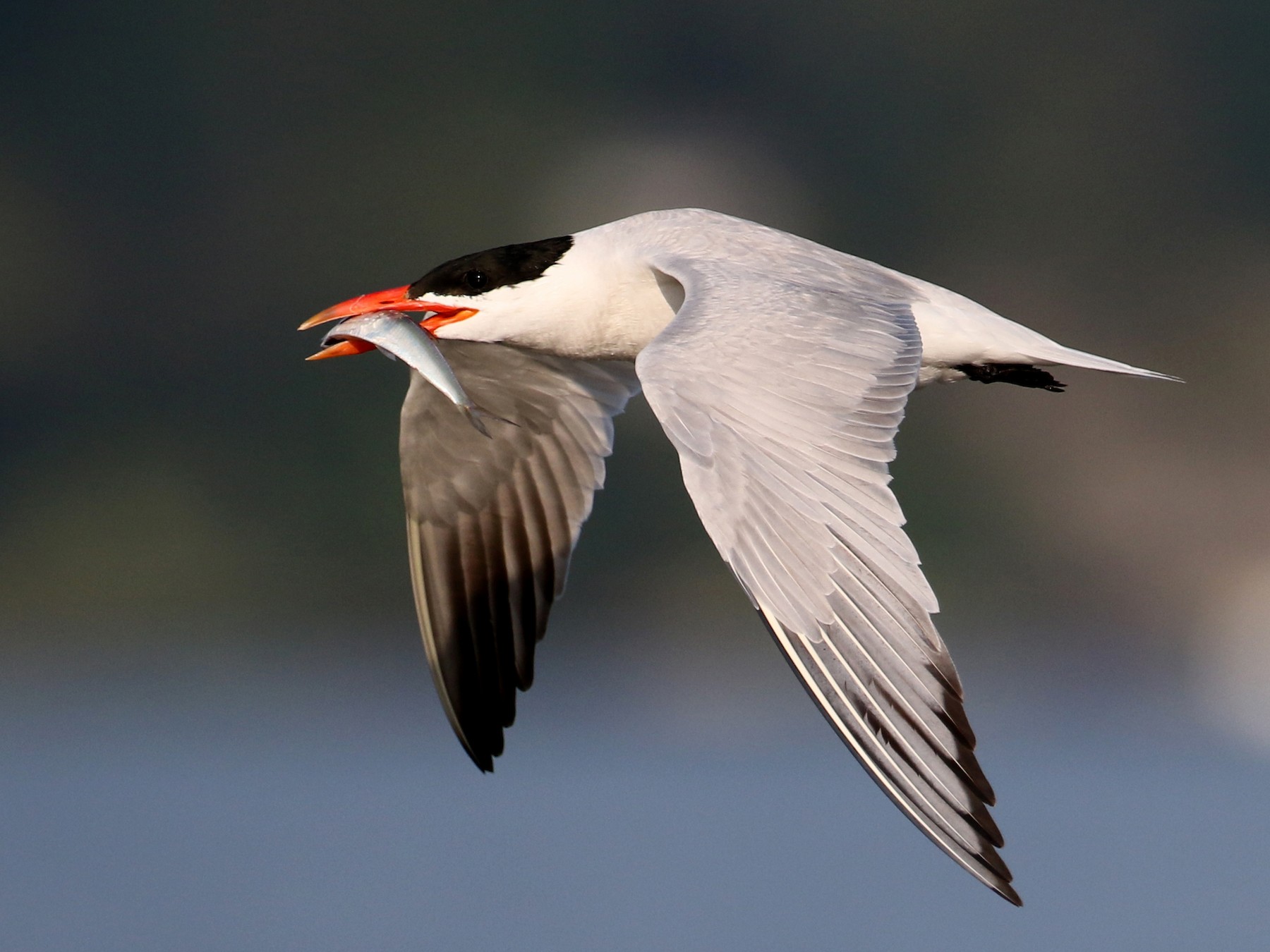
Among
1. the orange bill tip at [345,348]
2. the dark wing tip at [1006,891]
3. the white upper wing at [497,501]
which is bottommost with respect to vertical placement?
the white upper wing at [497,501]

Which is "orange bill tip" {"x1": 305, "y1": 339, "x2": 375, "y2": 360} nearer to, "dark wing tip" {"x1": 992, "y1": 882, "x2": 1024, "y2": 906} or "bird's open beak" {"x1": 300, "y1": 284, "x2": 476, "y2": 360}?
"bird's open beak" {"x1": 300, "y1": 284, "x2": 476, "y2": 360}

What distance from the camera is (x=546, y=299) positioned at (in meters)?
3.93

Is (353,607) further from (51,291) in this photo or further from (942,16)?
(942,16)

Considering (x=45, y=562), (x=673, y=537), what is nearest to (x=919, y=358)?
(x=673, y=537)

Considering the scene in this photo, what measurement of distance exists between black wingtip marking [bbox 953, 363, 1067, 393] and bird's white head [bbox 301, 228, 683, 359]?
2.10 ft

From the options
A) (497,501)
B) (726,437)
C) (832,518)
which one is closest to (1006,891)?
(832,518)

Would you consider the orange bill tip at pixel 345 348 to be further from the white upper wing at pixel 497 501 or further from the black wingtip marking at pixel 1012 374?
the black wingtip marking at pixel 1012 374

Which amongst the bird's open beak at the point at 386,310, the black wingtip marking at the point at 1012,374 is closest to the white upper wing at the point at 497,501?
the bird's open beak at the point at 386,310

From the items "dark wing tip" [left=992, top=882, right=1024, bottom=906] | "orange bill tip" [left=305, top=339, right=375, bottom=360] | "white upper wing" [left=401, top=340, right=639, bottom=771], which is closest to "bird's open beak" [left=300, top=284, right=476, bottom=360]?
"orange bill tip" [left=305, top=339, right=375, bottom=360]

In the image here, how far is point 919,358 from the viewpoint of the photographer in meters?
3.27

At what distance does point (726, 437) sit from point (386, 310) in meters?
1.17

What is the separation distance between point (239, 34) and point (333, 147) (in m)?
3.60

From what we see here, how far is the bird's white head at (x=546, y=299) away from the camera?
12.9 ft

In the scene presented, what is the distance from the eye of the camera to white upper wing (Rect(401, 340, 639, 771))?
168 inches
